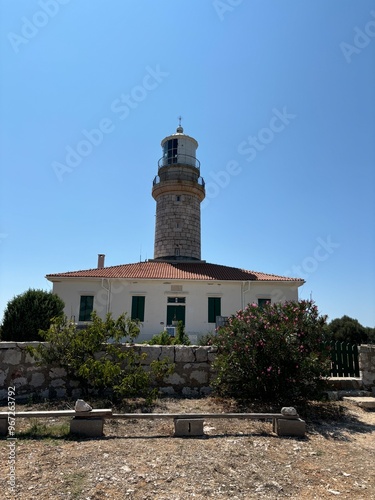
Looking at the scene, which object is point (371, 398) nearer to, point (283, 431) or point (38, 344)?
point (283, 431)

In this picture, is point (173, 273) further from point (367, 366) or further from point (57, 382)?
point (57, 382)

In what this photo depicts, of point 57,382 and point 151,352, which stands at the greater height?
point 151,352

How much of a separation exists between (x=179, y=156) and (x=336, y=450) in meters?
23.4

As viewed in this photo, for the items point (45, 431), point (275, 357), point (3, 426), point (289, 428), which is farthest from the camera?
point (275, 357)

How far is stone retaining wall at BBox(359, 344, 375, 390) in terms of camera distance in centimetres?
798

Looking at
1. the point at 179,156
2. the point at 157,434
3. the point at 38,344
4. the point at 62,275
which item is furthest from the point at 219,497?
the point at 179,156

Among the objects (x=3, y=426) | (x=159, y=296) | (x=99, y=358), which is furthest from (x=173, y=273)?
(x=3, y=426)

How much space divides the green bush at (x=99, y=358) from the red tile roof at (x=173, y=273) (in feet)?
41.8

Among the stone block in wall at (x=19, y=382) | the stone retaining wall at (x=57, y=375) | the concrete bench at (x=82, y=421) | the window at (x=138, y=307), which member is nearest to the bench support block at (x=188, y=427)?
the concrete bench at (x=82, y=421)

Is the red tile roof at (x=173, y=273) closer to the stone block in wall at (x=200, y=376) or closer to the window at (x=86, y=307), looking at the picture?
the window at (x=86, y=307)

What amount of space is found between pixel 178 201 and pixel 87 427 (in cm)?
2141

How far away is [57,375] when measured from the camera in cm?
687

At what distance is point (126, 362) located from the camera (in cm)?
714

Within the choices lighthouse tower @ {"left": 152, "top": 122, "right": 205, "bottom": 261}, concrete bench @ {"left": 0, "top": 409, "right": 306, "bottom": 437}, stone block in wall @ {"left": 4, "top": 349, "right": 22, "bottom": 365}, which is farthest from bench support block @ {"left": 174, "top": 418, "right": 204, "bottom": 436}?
lighthouse tower @ {"left": 152, "top": 122, "right": 205, "bottom": 261}
